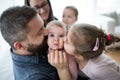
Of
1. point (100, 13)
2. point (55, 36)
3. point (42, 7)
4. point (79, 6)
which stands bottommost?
point (100, 13)

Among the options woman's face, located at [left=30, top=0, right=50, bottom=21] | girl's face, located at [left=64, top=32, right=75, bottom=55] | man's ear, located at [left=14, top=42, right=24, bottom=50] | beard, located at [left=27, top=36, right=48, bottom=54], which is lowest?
girl's face, located at [left=64, top=32, right=75, bottom=55]

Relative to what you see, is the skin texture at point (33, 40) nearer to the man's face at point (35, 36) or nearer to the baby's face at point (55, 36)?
the man's face at point (35, 36)

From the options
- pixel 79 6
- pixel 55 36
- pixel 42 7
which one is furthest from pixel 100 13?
pixel 55 36

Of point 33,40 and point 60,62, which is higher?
point 33,40

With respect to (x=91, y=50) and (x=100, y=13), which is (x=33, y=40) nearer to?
(x=91, y=50)

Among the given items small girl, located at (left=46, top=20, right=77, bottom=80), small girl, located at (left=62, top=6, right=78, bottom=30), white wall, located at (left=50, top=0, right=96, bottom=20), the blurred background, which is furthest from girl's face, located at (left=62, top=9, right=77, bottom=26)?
white wall, located at (left=50, top=0, right=96, bottom=20)

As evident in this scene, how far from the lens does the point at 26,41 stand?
47.3 inches

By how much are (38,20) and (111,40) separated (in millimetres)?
508

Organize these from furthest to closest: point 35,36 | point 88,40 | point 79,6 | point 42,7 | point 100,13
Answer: point 100,13 → point 79,6 → point 42,7 → point 88,40 → point 35,36

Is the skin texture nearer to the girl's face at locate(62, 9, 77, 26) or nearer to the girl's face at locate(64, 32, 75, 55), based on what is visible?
the girl's face at locate(64, 32, 75, 55)

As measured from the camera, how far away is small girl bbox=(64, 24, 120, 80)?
130 cm

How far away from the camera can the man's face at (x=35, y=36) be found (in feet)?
3.87

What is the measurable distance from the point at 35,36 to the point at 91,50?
1.21 feet

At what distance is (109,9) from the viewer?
4941 millimetres
